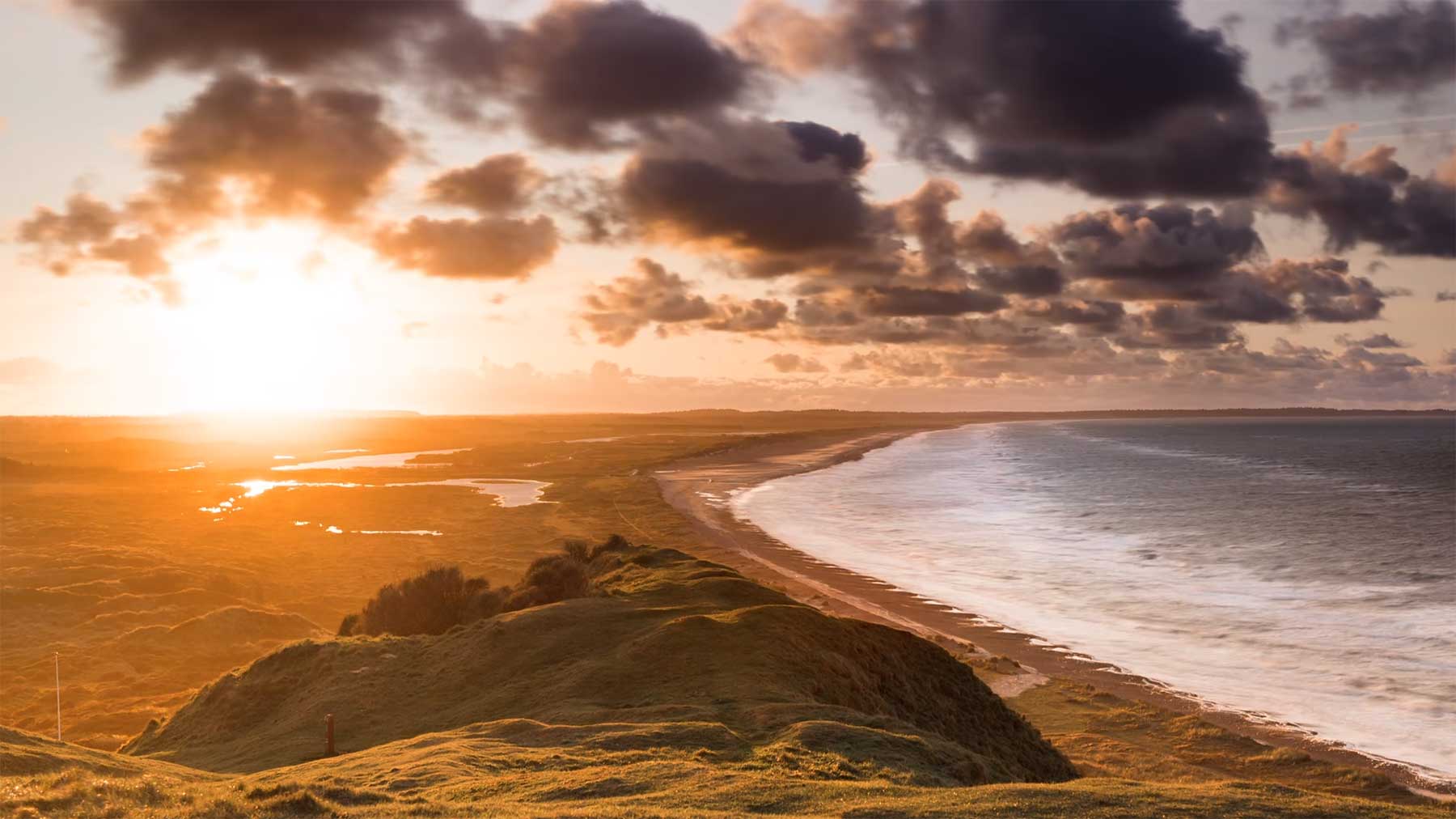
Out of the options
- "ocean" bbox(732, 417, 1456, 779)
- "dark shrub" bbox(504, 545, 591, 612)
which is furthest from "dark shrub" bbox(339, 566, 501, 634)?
"ocean" bbox(732, 417, 1456, 779)

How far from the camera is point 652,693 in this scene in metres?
23.4

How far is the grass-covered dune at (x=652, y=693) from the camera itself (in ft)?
65.8

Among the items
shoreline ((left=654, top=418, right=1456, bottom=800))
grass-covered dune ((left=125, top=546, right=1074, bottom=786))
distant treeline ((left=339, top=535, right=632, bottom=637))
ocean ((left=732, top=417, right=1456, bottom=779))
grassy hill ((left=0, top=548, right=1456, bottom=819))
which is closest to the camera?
grassy hill ((left=0, top=548, right=1456, bottom=819))

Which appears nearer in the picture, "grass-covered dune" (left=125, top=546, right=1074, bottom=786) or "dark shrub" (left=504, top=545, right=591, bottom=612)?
"grass-covered dune" (left=125, top=546, right=1074, bottom=786)

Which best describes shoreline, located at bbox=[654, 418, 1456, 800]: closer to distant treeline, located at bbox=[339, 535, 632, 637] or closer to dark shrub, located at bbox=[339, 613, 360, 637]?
distant treeline, located at bbox=[339, 535, 632, 637]

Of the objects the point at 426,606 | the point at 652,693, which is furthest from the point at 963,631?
the point at 652,693

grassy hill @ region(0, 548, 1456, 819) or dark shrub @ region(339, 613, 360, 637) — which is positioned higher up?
grassy hill @ region(0, 548, 1456, 819)

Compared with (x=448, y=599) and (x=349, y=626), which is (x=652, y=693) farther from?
(x=349, y=626)

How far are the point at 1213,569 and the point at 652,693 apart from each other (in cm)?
4988

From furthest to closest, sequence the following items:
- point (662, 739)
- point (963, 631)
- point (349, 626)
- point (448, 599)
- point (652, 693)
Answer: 1. point (963, 631)
2. point (349, 626)
3. point (448, 599)
4. point (652, 693)
5. point (662, 739)

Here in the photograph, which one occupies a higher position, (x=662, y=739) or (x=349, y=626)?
(x=662, y=739)

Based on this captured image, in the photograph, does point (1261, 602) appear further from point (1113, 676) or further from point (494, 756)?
point (494, 756)

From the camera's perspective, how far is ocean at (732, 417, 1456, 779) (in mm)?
35656

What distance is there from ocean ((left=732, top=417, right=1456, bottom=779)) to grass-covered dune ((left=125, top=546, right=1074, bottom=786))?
1440 centimetres
